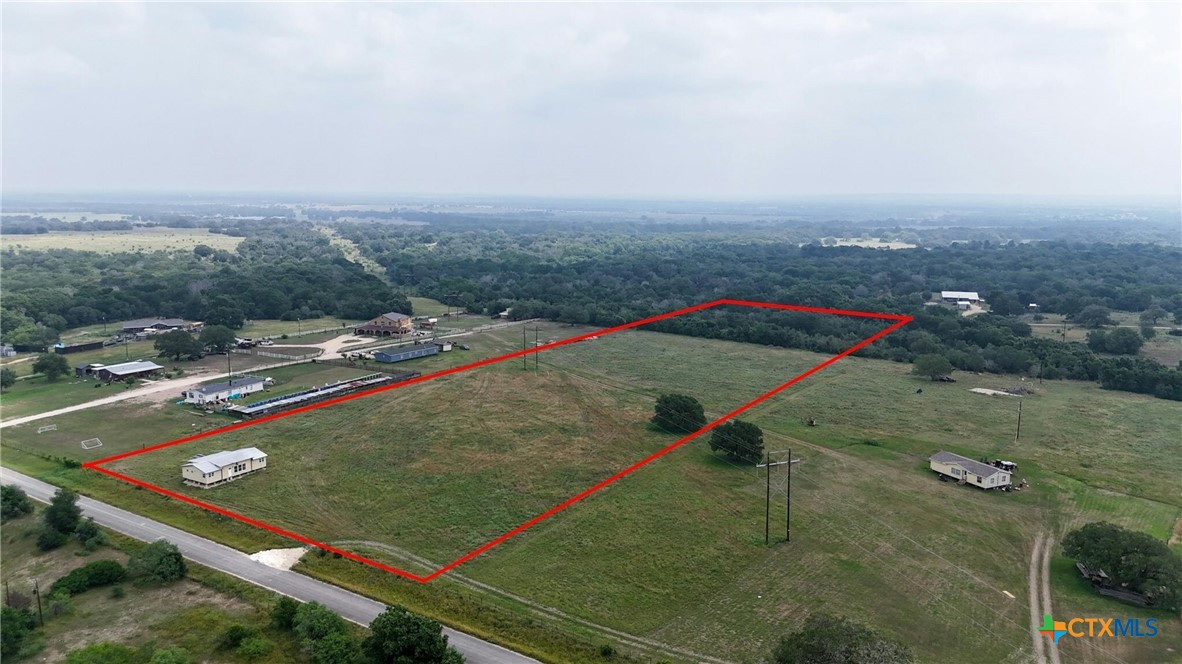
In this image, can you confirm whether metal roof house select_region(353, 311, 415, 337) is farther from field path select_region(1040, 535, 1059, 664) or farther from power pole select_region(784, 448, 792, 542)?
field path select_region(1040, 535, 1059, 664)

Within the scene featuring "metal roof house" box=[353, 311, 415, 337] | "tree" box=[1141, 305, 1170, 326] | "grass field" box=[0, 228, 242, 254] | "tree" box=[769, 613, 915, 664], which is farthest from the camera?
"grass field" box=[0, 228, 242, 254]

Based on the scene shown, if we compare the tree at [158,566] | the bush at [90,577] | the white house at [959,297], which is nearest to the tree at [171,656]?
the tree at [158,566]

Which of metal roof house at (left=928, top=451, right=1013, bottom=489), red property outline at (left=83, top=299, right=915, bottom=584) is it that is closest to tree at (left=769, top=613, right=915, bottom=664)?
red property outline at (left=83, top=299, right=915, bottom=584)

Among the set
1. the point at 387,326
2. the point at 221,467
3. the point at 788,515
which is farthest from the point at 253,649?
the point at 387,326

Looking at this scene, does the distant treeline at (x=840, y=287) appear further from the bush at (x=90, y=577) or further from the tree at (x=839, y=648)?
the bush at (x=90, y=577)

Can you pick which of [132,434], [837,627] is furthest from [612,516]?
[132,434]

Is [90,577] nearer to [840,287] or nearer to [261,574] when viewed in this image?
[261,574]
